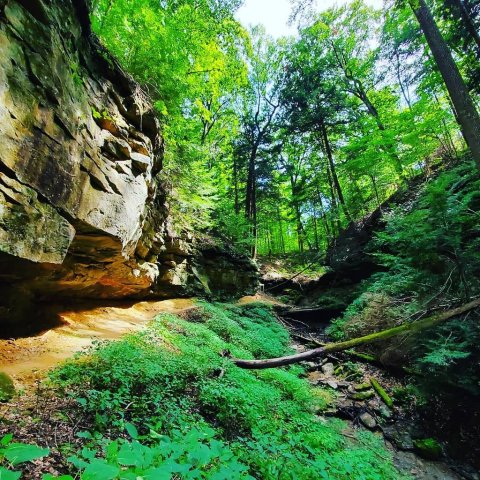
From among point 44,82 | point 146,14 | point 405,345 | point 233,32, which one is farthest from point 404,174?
point 44,82

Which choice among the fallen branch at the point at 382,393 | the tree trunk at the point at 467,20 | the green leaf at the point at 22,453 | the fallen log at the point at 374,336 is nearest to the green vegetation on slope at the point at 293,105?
the tree trunk at the point at 467,20

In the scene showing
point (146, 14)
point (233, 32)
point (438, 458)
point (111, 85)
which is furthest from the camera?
point (233, 32)

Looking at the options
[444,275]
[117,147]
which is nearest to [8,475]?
[117,147]

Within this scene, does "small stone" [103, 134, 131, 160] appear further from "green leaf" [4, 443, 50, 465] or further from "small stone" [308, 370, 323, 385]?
"small stone" [308, 370, 323, 385]

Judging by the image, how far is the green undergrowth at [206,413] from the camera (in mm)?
3125

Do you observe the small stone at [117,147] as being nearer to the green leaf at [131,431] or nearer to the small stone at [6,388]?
the small stone at [6,388]

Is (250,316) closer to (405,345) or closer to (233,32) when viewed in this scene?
(405,345)

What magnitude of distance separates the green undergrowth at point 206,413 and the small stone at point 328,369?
1.94m

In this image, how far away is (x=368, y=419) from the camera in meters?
6.77

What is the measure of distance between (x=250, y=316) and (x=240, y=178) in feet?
46.3

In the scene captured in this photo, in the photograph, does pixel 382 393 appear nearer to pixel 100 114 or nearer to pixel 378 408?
pixel 378 408

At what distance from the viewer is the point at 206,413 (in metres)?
4.80

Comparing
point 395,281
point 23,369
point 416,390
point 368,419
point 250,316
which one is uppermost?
point 395,281

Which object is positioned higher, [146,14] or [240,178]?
[240,178]
